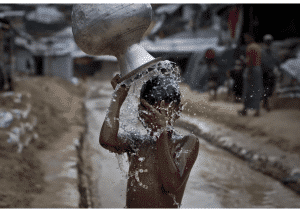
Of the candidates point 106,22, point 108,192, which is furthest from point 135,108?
point 108,192

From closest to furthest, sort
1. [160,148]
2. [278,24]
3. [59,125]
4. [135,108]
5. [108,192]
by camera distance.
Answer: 1. [160,148]
2. [135,108]
3. [108,192]
4. [59,125]
5. [278,24]

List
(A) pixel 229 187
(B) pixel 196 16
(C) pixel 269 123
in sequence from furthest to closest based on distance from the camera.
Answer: (B) pixel 196 16
(C) pixel 269 123
(A) pixel 229 187

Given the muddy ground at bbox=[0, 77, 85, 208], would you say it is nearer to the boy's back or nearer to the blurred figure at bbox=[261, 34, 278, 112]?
the boy's back

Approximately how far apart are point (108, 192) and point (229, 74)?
8.88 ft

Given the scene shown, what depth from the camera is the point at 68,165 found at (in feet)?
8.54

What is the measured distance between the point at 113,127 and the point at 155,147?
0.20 metres

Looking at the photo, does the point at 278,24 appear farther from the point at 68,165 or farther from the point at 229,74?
the point at 68,165

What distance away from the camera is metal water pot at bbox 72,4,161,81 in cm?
106

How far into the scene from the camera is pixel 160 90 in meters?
1.07

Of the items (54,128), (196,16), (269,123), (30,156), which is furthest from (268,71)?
(196,16)

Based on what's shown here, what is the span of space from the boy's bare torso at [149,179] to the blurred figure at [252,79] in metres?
1.18

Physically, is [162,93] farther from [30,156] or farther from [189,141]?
[30,156]

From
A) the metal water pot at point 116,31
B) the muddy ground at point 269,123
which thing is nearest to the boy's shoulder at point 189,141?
the metal water pot at point 116,31

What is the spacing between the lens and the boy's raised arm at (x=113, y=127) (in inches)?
42.0
